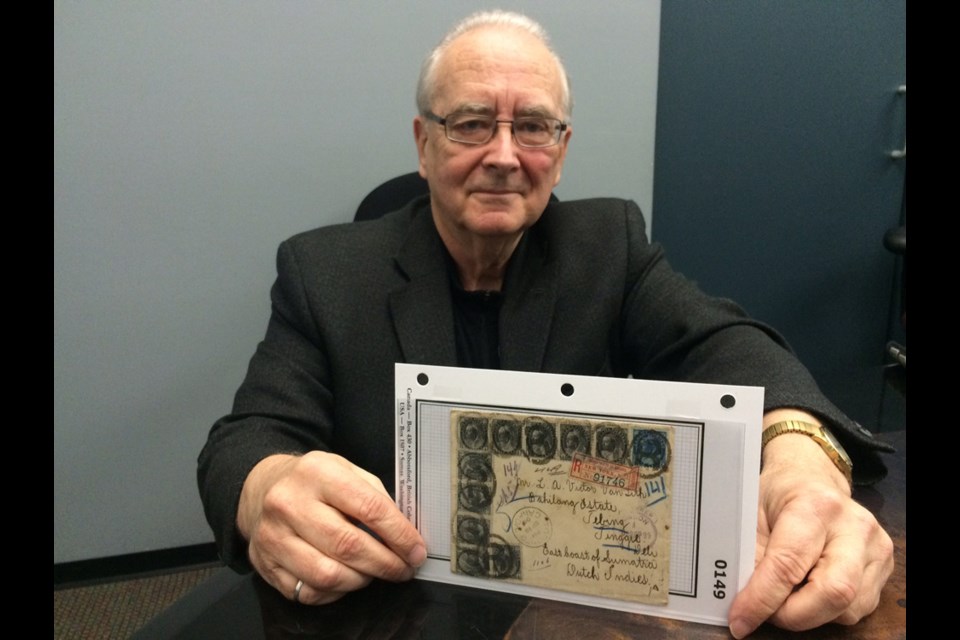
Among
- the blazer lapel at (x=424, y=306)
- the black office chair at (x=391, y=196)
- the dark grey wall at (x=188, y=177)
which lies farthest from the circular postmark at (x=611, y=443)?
the dark grey wall at (x=188, y=177)

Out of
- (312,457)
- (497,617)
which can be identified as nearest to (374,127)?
(312,457)

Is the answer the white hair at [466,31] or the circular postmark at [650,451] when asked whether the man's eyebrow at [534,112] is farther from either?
the circular postmark at [650,451]

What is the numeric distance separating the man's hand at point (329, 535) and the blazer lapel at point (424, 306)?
356mm

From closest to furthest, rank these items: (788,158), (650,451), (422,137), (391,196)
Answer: (650,451) → (422,137) → (391,196) → (788,158)

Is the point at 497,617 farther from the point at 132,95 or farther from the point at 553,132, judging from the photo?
the point at 132,95

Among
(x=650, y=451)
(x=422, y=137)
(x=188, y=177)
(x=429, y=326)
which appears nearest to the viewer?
(x=650, y=451)

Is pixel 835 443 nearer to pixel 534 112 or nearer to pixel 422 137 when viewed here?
pixel 534 112

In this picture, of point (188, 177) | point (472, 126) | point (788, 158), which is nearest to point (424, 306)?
point (472, 126)

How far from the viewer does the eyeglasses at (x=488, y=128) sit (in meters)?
0.91

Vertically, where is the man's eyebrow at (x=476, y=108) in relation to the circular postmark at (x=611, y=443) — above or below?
above

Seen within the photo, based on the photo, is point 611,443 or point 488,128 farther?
point 488,128

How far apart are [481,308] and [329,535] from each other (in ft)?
1.80

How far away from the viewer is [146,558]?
159 centimetres

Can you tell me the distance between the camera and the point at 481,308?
0.99m
